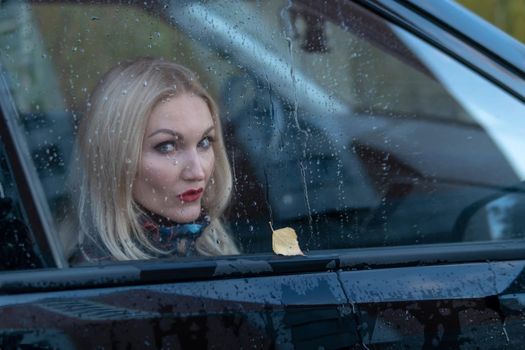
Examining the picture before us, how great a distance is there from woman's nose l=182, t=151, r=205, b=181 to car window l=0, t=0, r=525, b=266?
7 centimetres

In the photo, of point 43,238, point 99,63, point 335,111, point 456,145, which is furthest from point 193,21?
point 456,145

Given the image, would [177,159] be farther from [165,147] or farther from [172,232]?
[172,232]

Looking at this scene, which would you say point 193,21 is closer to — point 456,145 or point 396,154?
point 396,154

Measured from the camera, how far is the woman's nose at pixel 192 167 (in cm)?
195

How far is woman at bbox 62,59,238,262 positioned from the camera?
6.12ft

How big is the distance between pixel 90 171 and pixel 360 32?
604mm

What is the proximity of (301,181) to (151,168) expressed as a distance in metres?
0.29

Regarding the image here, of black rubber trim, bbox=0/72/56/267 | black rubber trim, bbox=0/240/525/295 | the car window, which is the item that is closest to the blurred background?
the car window

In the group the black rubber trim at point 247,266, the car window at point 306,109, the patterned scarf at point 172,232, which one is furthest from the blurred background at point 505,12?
the patterned scarf at point 172,232

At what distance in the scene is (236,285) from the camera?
5.78 ft

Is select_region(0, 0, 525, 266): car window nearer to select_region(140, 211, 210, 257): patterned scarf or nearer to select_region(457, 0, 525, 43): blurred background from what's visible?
select_region(140, 211, 210, 257): patterned scarf

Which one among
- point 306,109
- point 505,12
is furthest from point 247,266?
point 505,12

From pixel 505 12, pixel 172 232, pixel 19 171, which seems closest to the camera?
pixel 19 171

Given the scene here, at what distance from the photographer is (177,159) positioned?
1.94 metres
